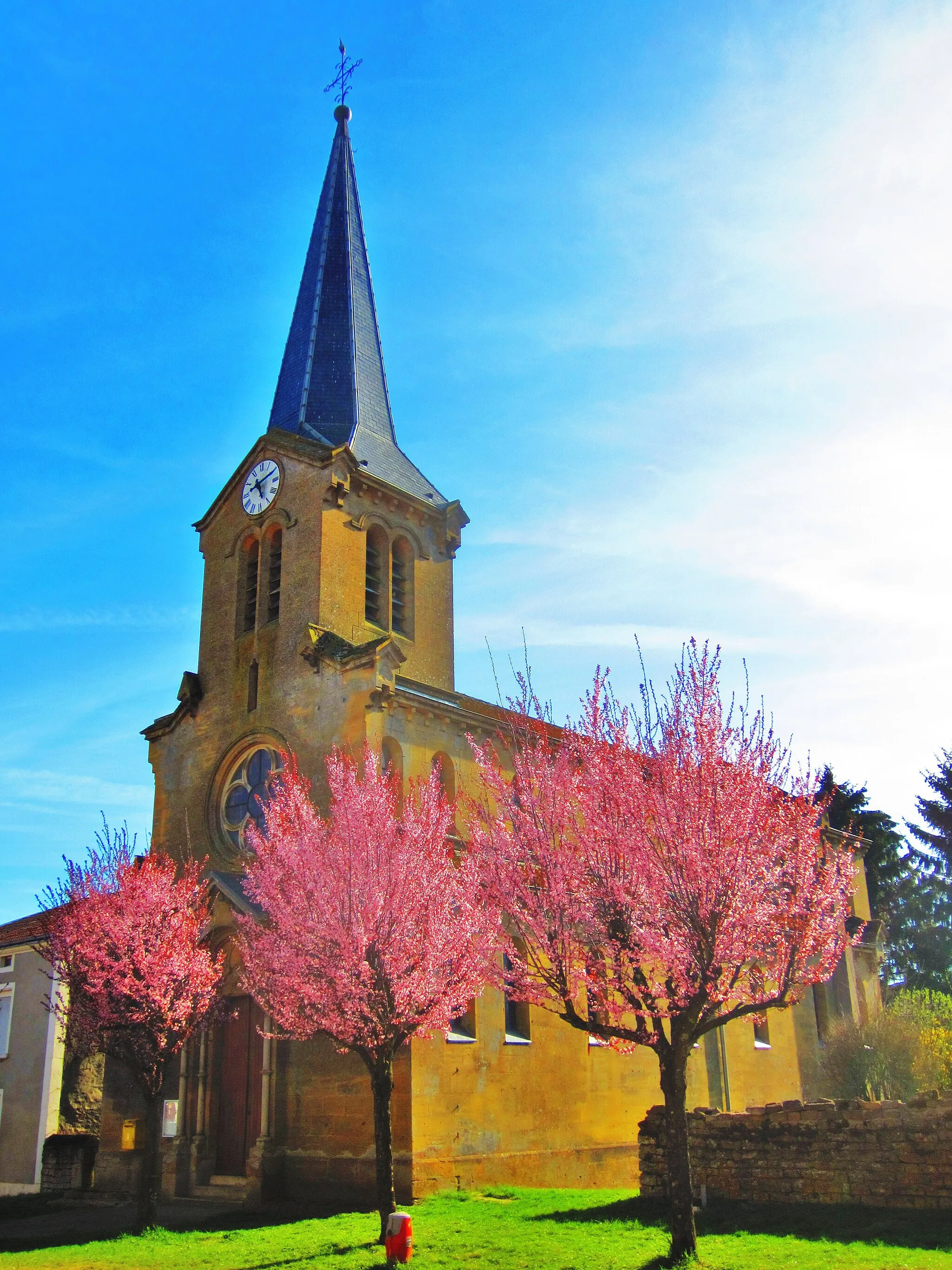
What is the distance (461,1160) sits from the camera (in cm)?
1816

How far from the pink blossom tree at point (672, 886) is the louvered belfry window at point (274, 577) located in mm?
11738

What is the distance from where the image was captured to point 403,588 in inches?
1042

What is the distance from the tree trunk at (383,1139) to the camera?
1404cm

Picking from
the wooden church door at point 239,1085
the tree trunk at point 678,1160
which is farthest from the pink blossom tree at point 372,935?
the wooden church door at point 239,1085

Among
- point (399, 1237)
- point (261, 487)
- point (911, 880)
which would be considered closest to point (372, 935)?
point (399, 1237)

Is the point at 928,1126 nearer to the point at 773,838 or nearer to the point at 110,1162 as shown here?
the point at 773,838

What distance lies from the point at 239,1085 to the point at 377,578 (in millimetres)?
11712

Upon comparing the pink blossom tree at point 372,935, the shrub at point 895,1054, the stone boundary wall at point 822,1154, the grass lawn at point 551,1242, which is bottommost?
the grass lawn at point 551,1242

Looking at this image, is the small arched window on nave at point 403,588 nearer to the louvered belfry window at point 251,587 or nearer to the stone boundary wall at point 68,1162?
the louvered belfry window at point 251,587

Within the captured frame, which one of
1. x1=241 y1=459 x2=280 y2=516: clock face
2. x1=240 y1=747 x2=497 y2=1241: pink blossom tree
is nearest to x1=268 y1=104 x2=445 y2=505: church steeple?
x1=241 y1=459 x2=280 y2=516: clock face

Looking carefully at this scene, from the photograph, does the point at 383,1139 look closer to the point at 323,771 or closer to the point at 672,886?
the point at 672,886

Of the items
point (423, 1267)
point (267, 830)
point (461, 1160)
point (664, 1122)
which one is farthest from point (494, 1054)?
point (423, 1267)

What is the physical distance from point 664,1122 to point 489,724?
942 cm

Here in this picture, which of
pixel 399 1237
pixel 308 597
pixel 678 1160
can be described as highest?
pixel 308 597
